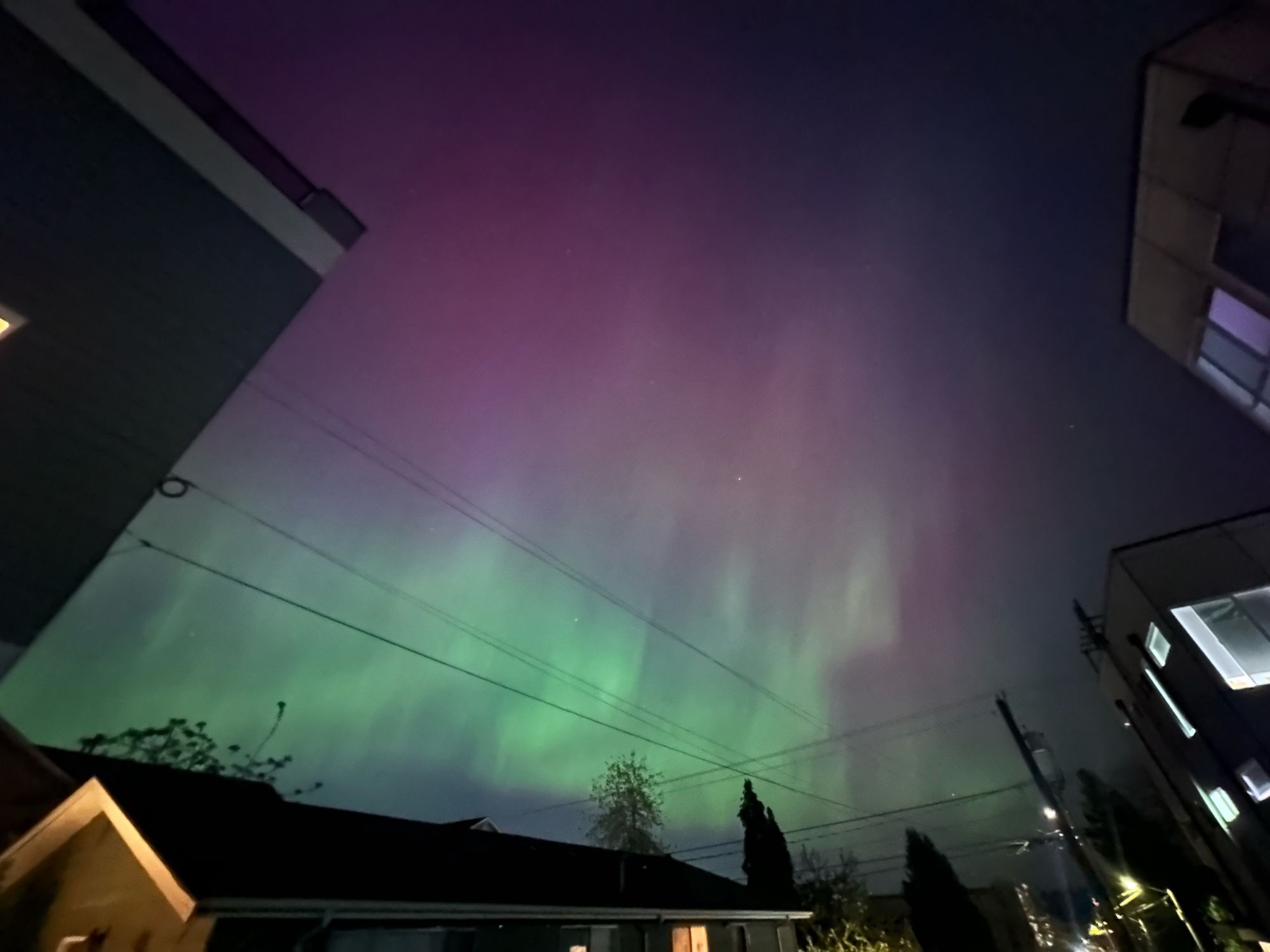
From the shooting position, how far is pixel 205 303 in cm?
1084

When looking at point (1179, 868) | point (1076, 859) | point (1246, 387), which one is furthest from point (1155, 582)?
point (1179, 868)

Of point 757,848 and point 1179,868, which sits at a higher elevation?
point 757,848

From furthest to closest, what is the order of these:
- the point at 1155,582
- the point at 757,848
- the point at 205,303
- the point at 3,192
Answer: the point at 757,848, the point at 1155,582, the point at 205,303, the point at 3,192

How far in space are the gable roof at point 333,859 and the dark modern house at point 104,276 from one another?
12.3 ft

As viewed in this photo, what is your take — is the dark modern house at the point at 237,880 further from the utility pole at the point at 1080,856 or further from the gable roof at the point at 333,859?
the utility pole at the point at 1080,856

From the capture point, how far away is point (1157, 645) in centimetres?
1812

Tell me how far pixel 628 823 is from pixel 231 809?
44.9 meters

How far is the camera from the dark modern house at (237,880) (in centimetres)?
750

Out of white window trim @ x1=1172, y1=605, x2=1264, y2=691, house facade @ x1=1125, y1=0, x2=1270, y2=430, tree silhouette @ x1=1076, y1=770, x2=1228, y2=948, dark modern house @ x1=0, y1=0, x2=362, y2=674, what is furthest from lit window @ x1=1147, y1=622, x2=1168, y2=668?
dark modern house @ x1=0, y1=0, x2=362, y2=674

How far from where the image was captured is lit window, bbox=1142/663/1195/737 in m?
16.9

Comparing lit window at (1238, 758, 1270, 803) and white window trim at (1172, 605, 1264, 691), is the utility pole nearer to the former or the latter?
lit window at (1238, 758, 1270, 803)

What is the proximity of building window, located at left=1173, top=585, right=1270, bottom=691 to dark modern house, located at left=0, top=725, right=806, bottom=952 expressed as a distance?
Result: 16.7 m

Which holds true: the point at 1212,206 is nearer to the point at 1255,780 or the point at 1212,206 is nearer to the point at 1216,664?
the point at 1216,664

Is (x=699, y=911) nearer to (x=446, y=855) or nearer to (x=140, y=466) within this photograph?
(x=446, y=855)
